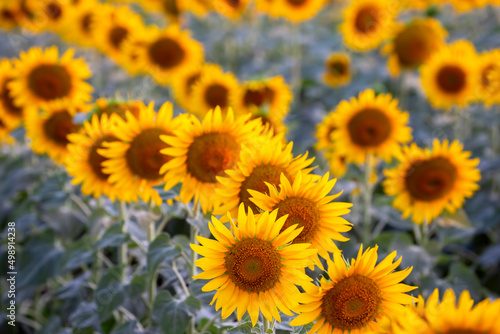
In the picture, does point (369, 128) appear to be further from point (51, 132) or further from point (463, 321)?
point (463, 321)

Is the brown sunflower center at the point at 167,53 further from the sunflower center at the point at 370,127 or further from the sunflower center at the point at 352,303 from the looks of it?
the sunflower center at the point at 352,303

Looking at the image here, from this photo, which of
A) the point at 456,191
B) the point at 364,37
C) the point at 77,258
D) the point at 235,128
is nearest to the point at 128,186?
the point at 235,128

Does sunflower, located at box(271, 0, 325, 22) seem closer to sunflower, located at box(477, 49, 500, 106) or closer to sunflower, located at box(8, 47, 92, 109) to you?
sunflower, located at box(477, 49, 500, 106)

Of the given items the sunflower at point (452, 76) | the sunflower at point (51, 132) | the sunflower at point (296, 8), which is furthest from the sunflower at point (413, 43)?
the sunflower at point (51, 132)

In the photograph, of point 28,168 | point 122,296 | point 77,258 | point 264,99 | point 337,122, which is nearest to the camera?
point 122,296

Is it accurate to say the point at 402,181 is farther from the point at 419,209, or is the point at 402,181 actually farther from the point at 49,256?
the point at 49,256

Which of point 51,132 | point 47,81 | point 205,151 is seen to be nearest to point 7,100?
point 47,81
